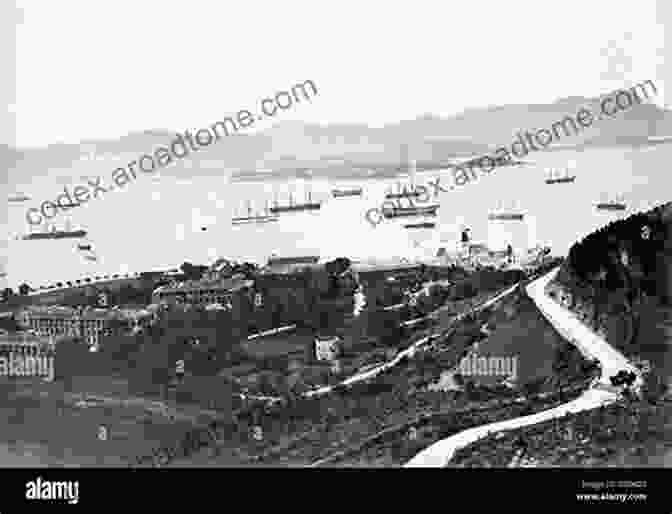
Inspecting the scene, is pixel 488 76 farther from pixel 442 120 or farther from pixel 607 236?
pixel 607 236

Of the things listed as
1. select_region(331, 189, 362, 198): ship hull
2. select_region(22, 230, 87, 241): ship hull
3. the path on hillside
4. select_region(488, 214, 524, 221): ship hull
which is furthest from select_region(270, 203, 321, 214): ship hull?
the path on hillside

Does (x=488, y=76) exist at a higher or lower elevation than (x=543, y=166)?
higher

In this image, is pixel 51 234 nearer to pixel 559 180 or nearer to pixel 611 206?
pixel 559 180

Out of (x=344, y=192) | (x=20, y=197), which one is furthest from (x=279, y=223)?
(x=20, y=197)

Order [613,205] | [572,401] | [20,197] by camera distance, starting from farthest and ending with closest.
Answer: [20,197] → [613,205] → [572,401]

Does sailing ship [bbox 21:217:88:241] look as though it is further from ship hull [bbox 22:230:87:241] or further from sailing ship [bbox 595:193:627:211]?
sailing ship [bbox 595:193:627:211]

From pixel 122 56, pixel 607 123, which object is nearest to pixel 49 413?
pixel 122 56

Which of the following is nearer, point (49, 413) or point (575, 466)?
point (575, 466)
